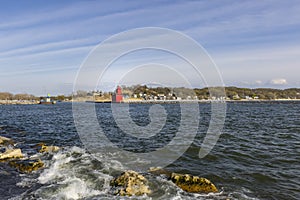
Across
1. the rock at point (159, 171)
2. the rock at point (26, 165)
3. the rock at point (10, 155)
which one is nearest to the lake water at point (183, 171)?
the rock at point (26, 165)

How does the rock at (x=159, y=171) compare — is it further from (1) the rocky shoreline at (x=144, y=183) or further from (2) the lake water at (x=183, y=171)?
(2) the lake water at (x=183, y=171)

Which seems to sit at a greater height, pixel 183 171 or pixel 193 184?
pixel 193 184

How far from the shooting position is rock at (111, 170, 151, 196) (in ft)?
35.5

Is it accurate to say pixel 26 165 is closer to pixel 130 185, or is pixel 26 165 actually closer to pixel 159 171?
pixel 130 185

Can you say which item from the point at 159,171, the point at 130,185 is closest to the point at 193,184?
the point at 130,185

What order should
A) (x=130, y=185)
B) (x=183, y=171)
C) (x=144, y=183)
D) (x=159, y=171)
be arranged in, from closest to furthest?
(x=130, y=185), (x=144, y=183), (x=159, y=171), (x=183, y=171)

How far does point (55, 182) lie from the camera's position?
12414 millimetres

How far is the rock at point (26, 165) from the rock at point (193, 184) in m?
A: 8.68

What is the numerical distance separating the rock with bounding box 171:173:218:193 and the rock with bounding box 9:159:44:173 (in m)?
8.68

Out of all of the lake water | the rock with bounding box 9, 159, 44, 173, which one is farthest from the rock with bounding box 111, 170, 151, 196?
the rock with bounding box 9, 159, 44, 173

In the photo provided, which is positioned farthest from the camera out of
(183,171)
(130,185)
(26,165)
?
(26,165)

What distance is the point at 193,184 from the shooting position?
464 inches

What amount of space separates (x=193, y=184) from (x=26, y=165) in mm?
10618

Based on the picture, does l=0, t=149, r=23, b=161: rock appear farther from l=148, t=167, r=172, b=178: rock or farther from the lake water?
l=148, t=167, r=172, b=178: rock
